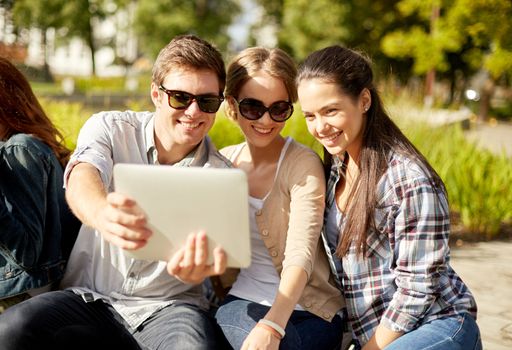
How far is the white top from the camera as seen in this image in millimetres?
2658

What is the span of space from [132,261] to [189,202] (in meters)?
0.79

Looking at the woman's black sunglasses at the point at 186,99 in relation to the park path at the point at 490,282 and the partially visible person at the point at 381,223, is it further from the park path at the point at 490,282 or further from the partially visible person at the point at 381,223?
the park path at the point at 490,282

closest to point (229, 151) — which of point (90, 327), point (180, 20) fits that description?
point (90, 327)

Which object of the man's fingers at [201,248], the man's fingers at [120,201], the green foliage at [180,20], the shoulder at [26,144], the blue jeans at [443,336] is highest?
the green foliage at [180,20]

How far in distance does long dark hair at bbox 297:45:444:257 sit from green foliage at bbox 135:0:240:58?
1130 inches

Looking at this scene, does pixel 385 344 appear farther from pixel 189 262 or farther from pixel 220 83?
pixel 220 83

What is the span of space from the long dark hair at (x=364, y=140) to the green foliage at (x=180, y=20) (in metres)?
28.7

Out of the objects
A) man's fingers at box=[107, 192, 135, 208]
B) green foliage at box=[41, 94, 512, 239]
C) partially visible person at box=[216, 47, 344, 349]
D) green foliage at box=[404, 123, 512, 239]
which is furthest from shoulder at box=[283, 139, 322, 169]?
green foliage at box=[404, 123, 512, 239]

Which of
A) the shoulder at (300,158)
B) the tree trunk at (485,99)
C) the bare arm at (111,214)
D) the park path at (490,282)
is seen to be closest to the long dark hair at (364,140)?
the shoulder at (300,158)

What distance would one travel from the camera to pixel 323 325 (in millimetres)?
2617

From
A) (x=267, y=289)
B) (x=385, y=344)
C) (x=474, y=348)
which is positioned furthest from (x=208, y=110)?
(x=474, y=348)

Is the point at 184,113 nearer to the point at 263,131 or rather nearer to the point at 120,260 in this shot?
the point at 263,131

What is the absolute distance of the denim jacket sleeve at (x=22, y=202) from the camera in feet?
8.24

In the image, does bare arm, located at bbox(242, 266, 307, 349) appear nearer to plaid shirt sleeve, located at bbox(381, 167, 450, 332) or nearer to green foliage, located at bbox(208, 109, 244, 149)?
plaid shirt sleeve, located at bbox(381, 167, 450, 332)
